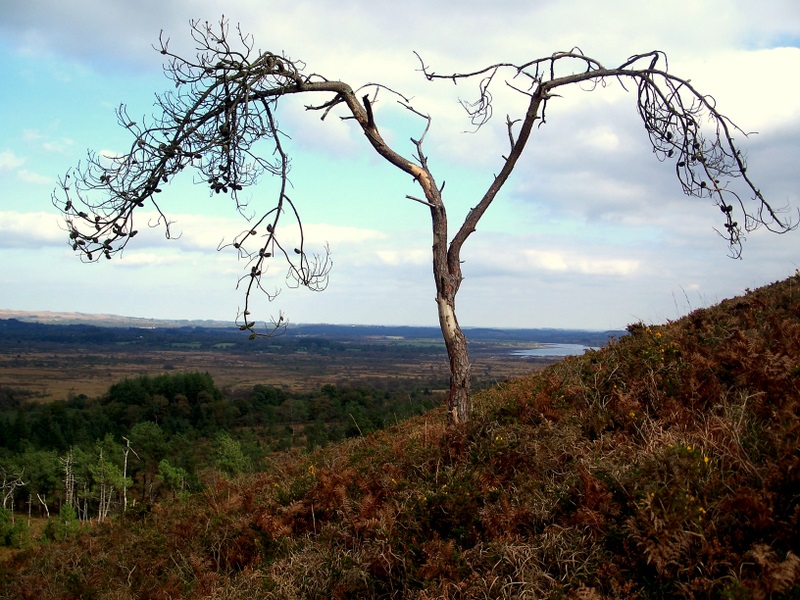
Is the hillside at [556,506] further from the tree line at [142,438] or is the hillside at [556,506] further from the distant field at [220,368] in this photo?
the distant field at [220,368]

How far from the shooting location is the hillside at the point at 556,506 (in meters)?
4.15

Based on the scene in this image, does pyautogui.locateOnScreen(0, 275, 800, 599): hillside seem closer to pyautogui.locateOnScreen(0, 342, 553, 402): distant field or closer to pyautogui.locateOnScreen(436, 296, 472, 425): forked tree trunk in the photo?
pyautogui.locateOnScreen(436, 296, 472, 425): forked tree trunk

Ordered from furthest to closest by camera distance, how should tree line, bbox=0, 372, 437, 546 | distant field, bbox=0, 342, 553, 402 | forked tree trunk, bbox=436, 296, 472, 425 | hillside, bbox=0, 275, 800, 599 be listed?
distant field, bbox=0, 342, 553, 402 → tree line, bbox=0, 372, 437, 546 → forked tree trunk, bbox=436, 296, 472, 425 → hillside, bbox=0, 275, 800, 599

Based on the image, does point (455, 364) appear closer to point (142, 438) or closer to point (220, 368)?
point (142, 438)

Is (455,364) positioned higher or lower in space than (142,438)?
higher

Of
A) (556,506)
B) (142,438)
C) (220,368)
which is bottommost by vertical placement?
(220,368)

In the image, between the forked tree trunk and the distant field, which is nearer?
the forked tree trunk

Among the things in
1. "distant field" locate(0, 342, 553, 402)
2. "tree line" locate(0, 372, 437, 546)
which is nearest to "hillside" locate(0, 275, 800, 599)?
"tree line" locate(0, 372, 437, 546)

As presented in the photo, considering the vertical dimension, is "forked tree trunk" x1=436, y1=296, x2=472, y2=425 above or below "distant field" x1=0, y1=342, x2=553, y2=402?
above

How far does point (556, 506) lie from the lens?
4992 mm

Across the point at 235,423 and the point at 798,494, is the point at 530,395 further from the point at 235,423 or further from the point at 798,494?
the point at 235,423

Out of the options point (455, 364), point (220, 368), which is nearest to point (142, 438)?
point (455, 364)

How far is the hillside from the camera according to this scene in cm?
415

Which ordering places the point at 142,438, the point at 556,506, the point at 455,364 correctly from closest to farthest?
1. the point at 556,506
2. the point at 455,364
3. the point at 142,438
